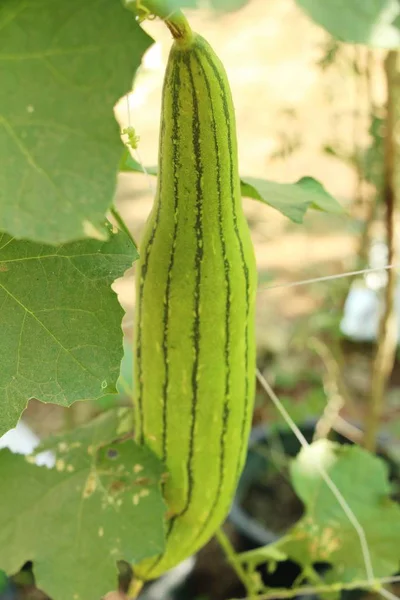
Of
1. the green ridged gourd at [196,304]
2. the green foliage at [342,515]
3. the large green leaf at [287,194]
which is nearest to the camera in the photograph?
the green ridged gourd at [196,304]

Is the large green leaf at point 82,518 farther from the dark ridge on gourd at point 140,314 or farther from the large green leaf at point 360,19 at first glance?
the large green leaf at point 360,19

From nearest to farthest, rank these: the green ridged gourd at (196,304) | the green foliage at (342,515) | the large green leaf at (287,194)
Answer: the green ridged gourd at (196,304) → the large green leaf at (287,194) → the green foliage at (342,515)

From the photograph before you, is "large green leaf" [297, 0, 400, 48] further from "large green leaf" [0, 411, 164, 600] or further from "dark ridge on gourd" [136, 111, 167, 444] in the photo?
"large green leaf" [0, 411, 164, 600]

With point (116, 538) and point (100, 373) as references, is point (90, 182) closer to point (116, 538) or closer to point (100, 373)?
point (100, 373)

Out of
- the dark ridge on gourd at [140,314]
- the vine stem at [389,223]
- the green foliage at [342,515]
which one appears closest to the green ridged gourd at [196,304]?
the dark ridge on gourd at [140,314]

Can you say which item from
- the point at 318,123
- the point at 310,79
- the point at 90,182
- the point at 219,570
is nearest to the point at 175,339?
the point at 90,182

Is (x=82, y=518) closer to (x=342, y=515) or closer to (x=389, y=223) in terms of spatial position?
(x=342, y=515)
